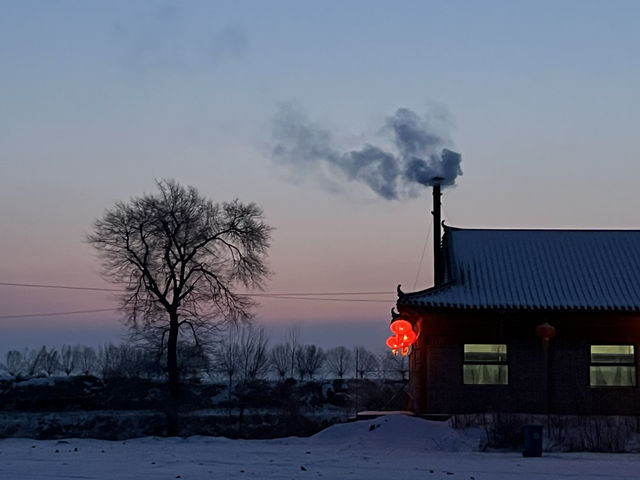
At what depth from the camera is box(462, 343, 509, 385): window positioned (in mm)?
24375

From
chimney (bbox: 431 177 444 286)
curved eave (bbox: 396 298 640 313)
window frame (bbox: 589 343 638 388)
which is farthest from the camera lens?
chimney (bbox: 431 177 444 286)

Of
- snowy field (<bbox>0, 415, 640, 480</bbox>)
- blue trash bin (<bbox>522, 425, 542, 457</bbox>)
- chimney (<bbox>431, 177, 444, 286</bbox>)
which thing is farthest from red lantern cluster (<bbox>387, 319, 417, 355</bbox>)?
blue trash bin (<bbox>522, 425, 542, 457</bbox>)

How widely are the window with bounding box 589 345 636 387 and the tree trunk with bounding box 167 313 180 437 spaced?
17253 mm

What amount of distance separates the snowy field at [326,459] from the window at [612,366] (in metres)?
5.11

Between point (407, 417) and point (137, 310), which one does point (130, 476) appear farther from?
point (137, 310)

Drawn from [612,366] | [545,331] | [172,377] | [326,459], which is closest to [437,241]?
[545,331]

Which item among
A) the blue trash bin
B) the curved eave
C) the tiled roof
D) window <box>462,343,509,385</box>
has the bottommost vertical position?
the blue trash bin

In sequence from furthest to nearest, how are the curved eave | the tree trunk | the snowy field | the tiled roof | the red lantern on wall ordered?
1. the tree trunk
2. the tiled roof
3. the curved eave
4. the red lantern on wall
5. the snowy field

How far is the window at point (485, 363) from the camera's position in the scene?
24375 mm

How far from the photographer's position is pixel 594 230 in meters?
29.0

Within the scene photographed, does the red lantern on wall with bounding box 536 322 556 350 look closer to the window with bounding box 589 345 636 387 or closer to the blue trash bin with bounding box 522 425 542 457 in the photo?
the window with bounding box 589 345 636 387

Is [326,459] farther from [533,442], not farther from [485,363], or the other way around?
[485,363]

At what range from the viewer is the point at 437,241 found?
97.6 feet

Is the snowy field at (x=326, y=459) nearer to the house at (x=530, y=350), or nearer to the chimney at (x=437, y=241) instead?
the house at (x=530, y=350)
